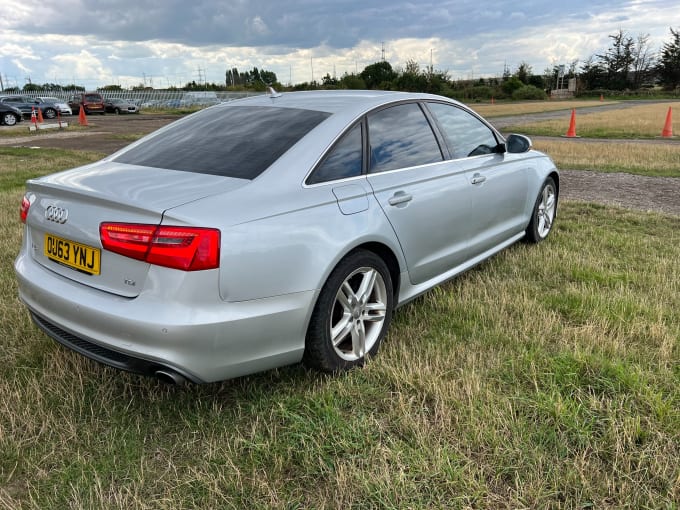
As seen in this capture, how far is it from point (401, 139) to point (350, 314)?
3.95 feet

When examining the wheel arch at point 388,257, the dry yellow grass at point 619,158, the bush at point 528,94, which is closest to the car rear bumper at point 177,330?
the wheel arch at point 388,257

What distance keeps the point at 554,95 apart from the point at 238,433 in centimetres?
7051

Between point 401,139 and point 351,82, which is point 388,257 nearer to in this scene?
point 401,139

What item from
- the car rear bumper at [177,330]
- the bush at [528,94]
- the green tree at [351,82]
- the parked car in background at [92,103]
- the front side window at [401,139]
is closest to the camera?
the car rear bumper at [177,330]

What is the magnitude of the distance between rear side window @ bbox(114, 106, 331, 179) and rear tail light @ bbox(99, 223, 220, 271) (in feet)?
1.65

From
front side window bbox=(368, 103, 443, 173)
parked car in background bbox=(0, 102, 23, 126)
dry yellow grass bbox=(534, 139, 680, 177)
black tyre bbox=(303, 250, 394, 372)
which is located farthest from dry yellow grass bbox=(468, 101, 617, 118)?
black tyre bbox=(303, 250, 394, 372)

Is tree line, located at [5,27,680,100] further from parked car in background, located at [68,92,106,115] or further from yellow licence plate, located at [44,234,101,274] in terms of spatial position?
yellow licence plate, located at [44,234,101,274]

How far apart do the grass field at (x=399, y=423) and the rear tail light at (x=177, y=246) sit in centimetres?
81

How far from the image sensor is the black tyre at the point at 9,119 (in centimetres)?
2647

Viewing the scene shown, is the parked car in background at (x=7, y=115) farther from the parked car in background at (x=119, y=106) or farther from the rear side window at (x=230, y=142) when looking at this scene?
the rear side window at (x=230, y=142)

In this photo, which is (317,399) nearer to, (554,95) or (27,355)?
(27,355)

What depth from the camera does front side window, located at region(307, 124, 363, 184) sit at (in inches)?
109

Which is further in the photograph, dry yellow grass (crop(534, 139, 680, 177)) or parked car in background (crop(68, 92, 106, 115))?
parked car in background (crop(68, 92, 106, 115))

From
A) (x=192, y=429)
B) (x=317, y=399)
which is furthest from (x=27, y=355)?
(x=317, y=399)
